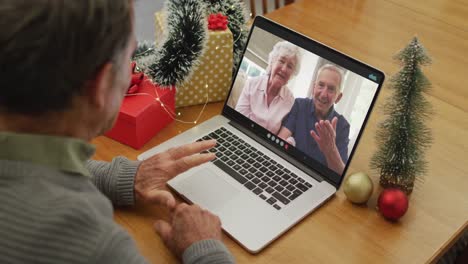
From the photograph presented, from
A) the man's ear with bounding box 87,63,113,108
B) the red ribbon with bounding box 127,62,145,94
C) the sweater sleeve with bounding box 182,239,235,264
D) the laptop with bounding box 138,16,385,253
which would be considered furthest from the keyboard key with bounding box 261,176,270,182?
the man's ear with bounding box 87,63,113,108

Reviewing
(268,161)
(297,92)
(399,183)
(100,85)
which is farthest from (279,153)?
(100,85)

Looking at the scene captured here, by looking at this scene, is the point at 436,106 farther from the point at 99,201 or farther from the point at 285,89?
the point at 99,201

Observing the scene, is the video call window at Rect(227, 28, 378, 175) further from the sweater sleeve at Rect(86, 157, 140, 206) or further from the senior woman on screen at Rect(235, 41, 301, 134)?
the sweater sleeve at Rect(86, 157, 140, 206)

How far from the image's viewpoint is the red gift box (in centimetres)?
114

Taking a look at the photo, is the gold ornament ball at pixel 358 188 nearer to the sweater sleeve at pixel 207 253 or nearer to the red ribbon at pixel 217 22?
the sweater sleeve at pixel 207 253

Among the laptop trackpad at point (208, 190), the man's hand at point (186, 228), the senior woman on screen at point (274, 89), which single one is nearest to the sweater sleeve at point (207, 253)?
the man's hand at point (186, 228)

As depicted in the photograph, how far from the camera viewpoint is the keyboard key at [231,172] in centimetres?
107

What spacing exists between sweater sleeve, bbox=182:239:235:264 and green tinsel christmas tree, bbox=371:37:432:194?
1.29 feet

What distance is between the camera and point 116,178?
1020 millimetres

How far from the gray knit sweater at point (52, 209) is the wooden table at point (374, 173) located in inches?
10.7

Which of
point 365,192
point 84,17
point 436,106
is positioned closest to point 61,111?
point 84,17

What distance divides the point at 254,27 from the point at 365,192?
1.47ft

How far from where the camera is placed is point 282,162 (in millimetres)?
1116

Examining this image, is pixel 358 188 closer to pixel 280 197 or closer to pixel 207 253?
pixel 280 197
